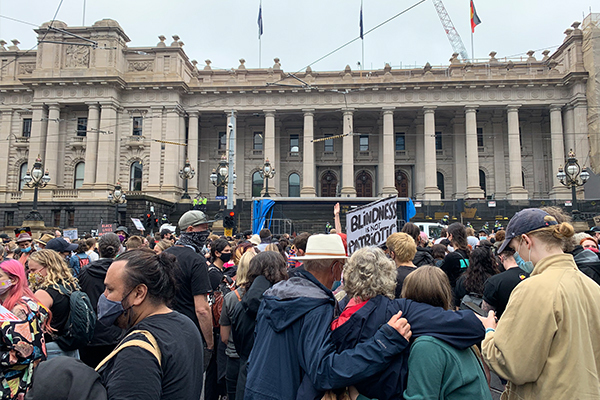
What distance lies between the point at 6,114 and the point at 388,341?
51213 millimetres

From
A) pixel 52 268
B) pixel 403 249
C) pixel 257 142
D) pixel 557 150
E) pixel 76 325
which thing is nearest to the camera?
pixel 76 325

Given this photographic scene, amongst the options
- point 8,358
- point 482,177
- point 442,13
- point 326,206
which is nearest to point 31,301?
point 8,358

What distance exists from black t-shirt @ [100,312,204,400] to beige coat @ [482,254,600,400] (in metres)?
1.79

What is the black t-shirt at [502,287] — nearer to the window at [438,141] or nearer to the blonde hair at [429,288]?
the blonde hair at [429,288]

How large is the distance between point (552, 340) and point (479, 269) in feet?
9.24

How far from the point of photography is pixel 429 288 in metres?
2.62

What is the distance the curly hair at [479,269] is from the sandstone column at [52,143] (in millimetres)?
41574

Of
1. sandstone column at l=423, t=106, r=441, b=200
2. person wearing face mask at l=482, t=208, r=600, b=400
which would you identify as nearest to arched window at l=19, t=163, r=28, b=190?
sandstone column at l=423, t=106, r=441, b=200

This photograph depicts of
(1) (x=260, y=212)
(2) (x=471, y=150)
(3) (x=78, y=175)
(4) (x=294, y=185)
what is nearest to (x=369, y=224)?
(1) (x=260, y=212)

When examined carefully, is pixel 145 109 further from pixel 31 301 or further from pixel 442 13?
pixel 442 13

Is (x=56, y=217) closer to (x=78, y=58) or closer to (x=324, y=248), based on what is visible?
(x=78, y=58)

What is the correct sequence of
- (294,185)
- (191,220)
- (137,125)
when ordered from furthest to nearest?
(294,185), (137,125), (191,220)

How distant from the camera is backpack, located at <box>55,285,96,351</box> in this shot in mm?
3848

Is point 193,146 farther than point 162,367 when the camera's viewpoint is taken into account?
Yes
